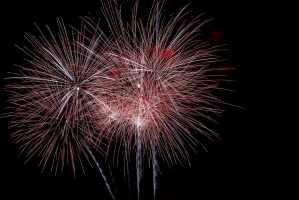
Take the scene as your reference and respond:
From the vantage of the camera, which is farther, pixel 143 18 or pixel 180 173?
pixel 180 173

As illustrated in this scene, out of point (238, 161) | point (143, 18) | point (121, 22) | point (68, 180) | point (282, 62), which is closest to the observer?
point (121, 22)

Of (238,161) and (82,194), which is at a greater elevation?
(82,194)

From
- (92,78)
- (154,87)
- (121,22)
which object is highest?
(121,22)

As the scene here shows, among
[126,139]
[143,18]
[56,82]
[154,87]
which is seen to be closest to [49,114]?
[56,82]

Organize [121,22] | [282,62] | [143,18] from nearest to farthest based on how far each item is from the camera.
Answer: [121,22] < [143,18] < [282,62]

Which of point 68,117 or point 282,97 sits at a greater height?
point 282,97

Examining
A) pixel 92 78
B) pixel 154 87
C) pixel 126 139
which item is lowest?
pixel 126 139

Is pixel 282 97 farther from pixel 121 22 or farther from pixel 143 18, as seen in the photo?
pixel 121 22

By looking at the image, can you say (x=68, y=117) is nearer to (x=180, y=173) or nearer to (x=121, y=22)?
(x=121, y=22)

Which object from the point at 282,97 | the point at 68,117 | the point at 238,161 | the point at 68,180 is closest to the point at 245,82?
the point at 282,97
